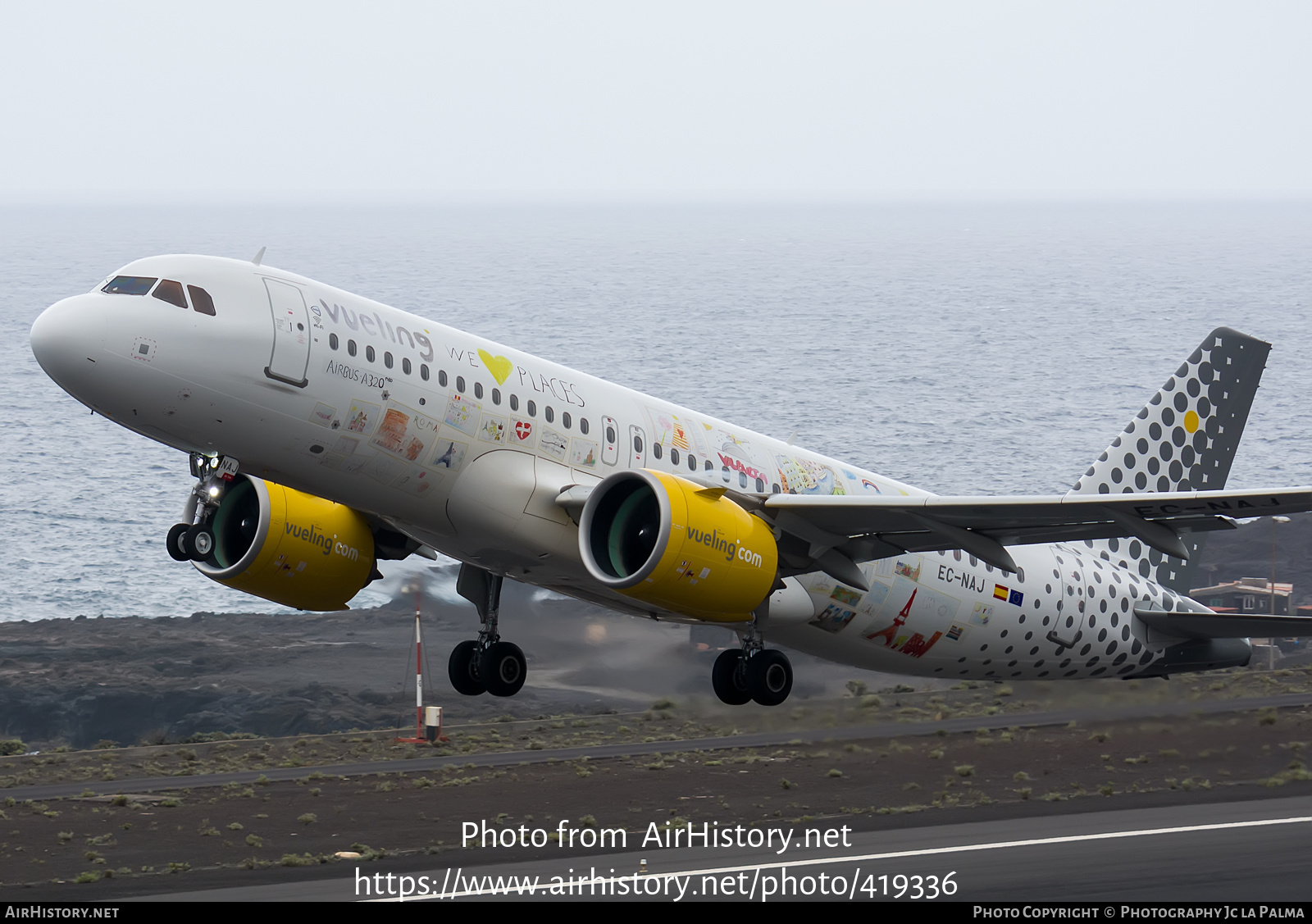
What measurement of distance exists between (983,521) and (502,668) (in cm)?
892

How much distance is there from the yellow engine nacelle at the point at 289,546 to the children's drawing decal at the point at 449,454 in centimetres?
426

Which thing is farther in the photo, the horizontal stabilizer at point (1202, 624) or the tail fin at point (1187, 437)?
the tail fin at point (1187, 437)

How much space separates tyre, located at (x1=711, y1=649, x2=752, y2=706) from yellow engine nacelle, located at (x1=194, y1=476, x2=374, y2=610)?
247 inches

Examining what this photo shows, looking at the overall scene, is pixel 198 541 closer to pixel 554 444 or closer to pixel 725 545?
pixel 554 444

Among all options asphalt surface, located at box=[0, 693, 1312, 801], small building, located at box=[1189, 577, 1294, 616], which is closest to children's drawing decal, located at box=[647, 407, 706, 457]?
asphalt surface, located at box=[0, 693, 1312, 801]

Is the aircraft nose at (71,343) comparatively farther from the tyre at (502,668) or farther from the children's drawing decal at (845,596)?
the children's drawing decal at (845,596)

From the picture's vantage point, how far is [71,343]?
21297 mm

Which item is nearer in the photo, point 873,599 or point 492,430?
point 492,430

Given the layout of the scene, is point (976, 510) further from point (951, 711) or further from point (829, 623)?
point (951, 711)

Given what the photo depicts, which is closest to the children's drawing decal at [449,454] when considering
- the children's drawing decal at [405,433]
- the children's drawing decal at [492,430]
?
the children's drawing decal at [405,433]

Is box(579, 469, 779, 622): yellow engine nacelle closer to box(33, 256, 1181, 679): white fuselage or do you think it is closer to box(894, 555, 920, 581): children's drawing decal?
box(33, 256, 1181, 679): white fuselage

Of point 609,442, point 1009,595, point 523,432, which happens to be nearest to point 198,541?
point 523,432

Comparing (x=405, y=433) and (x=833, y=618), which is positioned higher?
(x=405, y=433)

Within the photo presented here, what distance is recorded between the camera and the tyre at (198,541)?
23297mm
